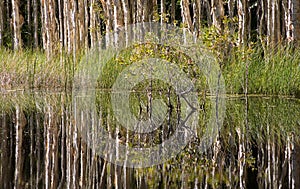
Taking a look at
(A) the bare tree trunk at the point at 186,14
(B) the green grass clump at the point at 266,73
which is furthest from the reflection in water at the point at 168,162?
(A) the bare tree trunk at the point at 186,14

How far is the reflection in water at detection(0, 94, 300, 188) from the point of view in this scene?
4363 millimetres

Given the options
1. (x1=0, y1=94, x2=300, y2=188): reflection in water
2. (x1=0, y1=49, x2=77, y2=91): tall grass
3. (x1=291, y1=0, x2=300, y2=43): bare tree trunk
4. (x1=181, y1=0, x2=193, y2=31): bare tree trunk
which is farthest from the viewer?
(x1=0, y1=49, x2=77, y2=91): tall grass

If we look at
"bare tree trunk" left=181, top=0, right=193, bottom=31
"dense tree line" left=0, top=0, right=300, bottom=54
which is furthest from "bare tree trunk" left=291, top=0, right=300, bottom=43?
"bare tree trunk" left=181, top=0, right=193, bottom=31

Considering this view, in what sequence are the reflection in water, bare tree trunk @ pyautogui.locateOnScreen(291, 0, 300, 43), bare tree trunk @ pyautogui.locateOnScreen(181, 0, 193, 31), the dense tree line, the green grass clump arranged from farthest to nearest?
bare tree trunk @ pyautogui.locateOnScreen(181, 0, 193, 31)
the dense tree line
bare tree trunk @ pyautogui.locateOnScreen(291, 0, 300, 43)
the green grass clump
the reflection in water

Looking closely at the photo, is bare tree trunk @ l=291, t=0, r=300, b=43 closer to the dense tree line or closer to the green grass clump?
the dense tree line

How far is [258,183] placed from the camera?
424 cm

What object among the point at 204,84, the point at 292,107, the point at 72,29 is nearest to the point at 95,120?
the point at 292,107

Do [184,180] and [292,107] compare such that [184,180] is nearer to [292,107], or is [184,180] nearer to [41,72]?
[292,107]

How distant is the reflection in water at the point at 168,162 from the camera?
4.36 meters

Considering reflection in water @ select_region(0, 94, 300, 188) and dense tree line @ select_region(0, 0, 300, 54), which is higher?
dense tree line @ select_region(0, 0, 300, 54)

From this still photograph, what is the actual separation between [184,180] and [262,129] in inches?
102

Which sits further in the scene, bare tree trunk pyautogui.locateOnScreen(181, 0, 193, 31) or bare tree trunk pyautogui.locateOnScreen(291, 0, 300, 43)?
bare tree trunk pyautogui.locateOnScreen(181, 0, 193, 31)

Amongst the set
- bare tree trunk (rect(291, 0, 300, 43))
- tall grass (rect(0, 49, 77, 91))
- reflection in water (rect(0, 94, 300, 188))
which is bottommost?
reflection in water (rect(0, 94, 300, 188))

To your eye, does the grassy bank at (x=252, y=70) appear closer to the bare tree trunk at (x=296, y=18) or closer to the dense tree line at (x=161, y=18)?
the bare tree trunk at (x=296, y=18)
